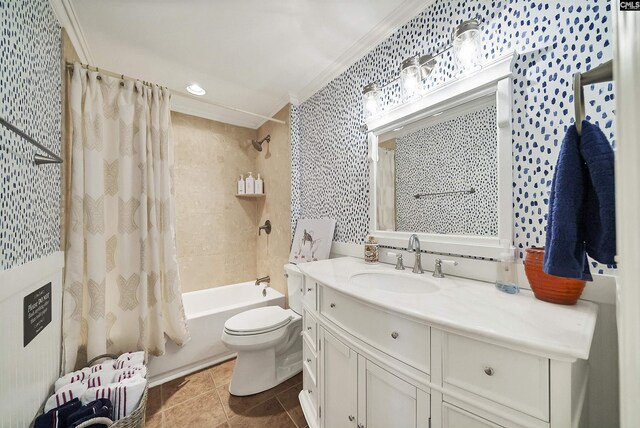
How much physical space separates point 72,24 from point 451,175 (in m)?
2.36

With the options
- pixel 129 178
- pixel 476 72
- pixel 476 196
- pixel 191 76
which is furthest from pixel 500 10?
pixel 129 178

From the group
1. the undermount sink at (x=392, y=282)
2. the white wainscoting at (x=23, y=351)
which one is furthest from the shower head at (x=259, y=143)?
the undermount sink at (x=392, y=282)

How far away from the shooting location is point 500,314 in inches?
28.1

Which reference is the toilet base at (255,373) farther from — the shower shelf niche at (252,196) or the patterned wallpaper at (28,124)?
the shower shelf niche at (252,196)

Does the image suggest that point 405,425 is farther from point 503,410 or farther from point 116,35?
point 116,35

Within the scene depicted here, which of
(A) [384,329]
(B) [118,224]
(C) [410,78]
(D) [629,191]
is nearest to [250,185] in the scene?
(B) [118,224]

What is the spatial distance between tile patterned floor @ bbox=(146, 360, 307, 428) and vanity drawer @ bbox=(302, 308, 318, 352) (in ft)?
1.70

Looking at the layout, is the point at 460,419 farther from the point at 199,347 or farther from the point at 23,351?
the point at 199,347

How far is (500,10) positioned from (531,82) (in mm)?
377

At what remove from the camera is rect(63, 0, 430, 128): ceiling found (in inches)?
52.5

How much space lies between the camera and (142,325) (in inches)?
62.7

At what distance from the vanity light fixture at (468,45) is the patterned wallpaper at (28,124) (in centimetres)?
179

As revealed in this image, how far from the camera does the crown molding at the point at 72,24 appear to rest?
1.26 metres

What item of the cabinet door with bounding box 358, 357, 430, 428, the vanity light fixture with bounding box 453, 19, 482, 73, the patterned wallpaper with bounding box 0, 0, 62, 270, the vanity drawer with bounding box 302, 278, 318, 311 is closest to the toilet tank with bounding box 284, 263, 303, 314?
the vanity drawer with bounding box 302, 278, 318, 311
